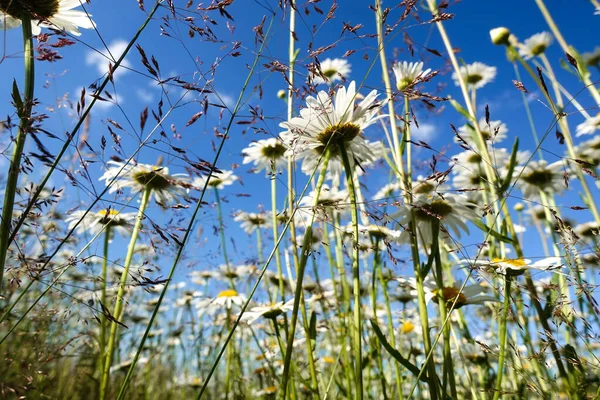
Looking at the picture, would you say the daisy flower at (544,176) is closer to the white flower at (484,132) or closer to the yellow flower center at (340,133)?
the white flower at (484,132)

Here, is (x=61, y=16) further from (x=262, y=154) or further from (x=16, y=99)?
(x=262, y=154)

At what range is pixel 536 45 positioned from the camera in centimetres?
262

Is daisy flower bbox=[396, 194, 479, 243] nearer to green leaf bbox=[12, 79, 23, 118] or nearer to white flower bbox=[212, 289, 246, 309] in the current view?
green leaf bbox=[12, 79, 23, 118]

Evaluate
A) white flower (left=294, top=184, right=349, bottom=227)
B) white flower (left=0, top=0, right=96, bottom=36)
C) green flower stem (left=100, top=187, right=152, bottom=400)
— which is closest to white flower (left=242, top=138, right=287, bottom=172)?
white flower (left=294, top=184, right=349, bottom=227)

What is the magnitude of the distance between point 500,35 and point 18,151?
1.90 metres

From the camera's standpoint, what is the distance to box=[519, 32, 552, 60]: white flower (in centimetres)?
259

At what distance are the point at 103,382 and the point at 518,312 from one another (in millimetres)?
1159

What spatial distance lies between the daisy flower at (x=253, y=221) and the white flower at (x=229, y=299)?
473 millimetres

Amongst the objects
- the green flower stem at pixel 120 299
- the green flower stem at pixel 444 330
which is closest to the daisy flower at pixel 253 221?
the green flower stem at pixel 120 299

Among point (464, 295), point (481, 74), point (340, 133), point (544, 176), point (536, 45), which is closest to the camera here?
point (340, 133)

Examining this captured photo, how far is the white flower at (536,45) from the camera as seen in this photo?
2.59m

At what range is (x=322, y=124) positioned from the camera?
102cm

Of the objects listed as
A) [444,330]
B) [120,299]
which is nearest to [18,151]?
[120,299]

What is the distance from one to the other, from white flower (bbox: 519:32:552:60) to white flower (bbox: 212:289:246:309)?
89.0 inches
